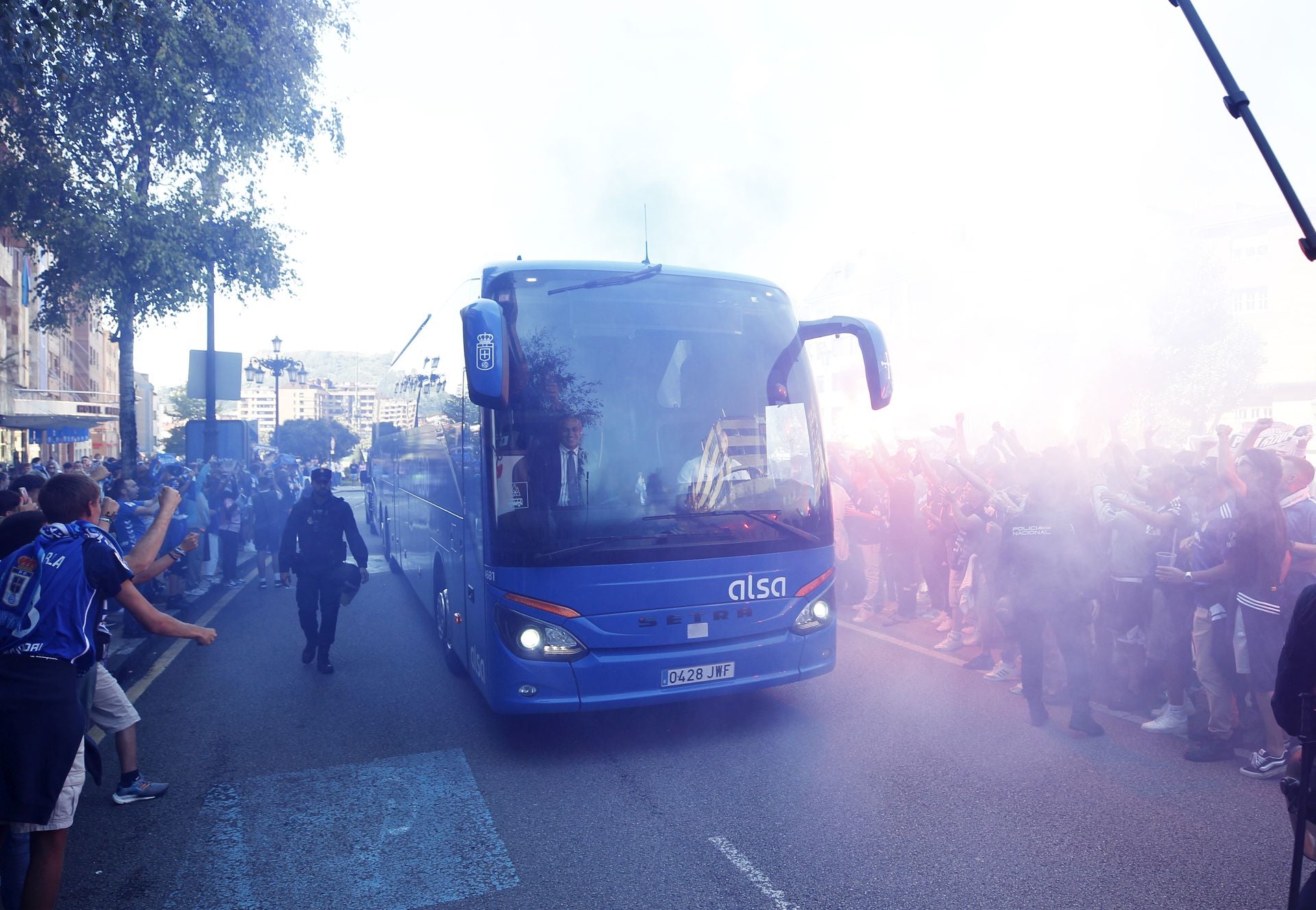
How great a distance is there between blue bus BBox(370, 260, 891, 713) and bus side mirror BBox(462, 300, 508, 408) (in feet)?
0.03

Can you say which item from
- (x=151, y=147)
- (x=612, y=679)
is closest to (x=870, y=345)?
(x=612, y=679)

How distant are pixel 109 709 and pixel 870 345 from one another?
5.00 m

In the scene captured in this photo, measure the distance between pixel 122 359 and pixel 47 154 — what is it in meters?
3.72

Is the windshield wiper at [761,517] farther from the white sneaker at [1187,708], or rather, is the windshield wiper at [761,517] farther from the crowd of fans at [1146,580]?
the white sneaker at [1187,708]

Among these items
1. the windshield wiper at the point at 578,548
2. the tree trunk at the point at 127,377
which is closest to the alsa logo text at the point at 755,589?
the windshield wiper at the point at 578,548

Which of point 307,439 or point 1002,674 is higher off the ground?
point 307,439

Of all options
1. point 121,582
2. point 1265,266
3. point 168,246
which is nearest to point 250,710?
point 121,582

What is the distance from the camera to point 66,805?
10.1 ft

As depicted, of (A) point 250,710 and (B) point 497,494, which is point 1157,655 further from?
(A) point 250,710

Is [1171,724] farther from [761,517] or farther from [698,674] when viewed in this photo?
[698,674]

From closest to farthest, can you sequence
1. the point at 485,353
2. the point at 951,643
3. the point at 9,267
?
the point at 485,353 → the point at 951,643 → the point at 9,267

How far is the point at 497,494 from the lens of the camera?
16.3ft

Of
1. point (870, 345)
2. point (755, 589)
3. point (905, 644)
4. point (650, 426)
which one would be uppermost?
point (870, 345)

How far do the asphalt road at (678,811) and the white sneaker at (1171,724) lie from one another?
0.45 feet
